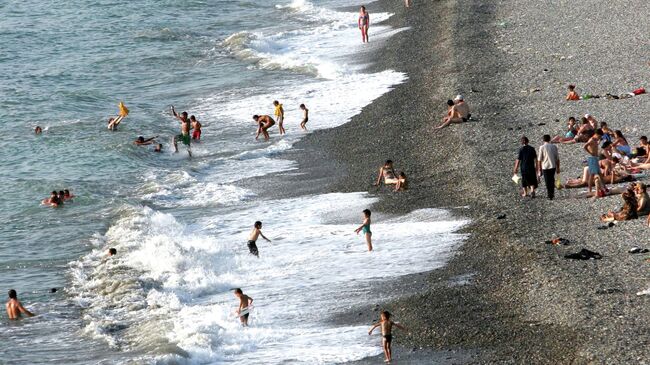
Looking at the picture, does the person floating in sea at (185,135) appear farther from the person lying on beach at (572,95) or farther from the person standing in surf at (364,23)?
the person standing in surf at (364,23)

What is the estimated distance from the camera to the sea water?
18344 mm

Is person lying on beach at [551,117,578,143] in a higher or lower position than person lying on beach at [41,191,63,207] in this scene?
higher

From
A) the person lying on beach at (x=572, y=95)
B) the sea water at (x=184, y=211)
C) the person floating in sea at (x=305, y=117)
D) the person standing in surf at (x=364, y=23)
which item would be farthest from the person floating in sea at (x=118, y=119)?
the person lying on beach at (x=572, y=95)

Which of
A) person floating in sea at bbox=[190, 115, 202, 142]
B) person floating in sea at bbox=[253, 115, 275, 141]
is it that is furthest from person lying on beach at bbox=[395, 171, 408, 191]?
person floating in sea at bbox=[190, 115, 202, 142]

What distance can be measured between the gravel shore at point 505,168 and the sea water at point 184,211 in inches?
35.2

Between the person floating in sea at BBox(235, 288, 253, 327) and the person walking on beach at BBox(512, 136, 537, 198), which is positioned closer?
the person floating in sea at BBox(235, 288, 253, 327)

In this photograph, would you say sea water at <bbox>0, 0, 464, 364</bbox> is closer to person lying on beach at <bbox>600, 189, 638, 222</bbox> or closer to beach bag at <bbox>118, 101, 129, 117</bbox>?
beach bag at <bbox>118, 101, 129, 117</bbox>

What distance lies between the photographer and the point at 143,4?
5631cm

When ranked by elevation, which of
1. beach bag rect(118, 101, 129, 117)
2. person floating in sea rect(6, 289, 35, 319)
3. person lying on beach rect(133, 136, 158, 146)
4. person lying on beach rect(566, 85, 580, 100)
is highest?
beach bag rect(118, 101, 129, 117)

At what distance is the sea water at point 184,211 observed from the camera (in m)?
18.3

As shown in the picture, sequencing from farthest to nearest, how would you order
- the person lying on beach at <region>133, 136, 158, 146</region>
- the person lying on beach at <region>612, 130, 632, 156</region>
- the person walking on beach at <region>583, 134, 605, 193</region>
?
the person lying on beach at <region>133, 136, 158, 146</region> < the person lying on beach at <region>612, 130, 632, 156</region> < the person walking on beach at <region>583, 134, 605, 193</region>

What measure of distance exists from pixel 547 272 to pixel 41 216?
44.5 feet

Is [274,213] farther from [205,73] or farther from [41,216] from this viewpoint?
[205,73]

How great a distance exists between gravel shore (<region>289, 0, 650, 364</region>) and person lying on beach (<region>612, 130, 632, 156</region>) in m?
0.93
